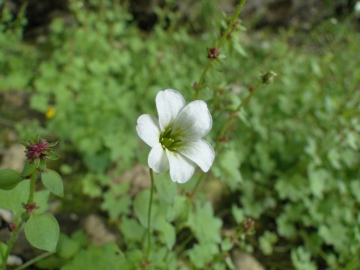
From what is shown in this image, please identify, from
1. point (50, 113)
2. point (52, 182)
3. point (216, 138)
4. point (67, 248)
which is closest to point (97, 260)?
point (67, 248)

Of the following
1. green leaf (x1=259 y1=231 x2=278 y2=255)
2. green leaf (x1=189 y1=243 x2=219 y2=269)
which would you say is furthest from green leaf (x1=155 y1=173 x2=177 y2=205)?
green leaf (x1=259 y1=231 x2=278 y2=255)

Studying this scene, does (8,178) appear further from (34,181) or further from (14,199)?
(14,199)

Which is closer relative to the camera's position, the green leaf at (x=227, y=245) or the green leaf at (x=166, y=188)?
the green leaf at (x=166, y=188)

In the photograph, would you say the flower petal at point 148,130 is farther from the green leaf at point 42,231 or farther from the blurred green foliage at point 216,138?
the blurred green foliage at point 216,138

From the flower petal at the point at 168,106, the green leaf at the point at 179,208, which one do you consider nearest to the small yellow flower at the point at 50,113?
the green leaf at the point at 179,208

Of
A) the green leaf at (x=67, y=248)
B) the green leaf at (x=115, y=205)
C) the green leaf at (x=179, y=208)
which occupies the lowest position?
the green leaf at (x=179, y=208)

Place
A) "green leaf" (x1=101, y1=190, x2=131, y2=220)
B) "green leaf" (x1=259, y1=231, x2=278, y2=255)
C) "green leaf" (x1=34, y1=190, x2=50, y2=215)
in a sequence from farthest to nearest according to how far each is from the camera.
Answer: "green leaf" (x1=259, y1=231, x2=278, y2=255) → "green leaf" (x1=101, y1=190, x2=131, y2=220) → "green leaf" (x1=34, y1=190, x2=50, y2=215)

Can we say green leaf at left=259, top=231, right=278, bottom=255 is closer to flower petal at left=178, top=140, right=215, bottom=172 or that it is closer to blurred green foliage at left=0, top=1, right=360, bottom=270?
blurred green foliage at left=0, top=1, right=360, bottom=270

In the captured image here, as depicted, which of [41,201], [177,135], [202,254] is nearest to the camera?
[177,135]
